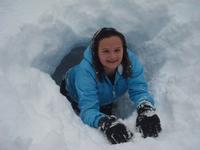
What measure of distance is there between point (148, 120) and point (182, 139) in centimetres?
29

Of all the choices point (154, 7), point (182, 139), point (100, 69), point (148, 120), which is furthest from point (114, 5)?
point (182, 139)

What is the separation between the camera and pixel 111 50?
252 centimetres

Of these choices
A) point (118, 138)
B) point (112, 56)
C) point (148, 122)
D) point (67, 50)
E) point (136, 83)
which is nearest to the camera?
point (118, 138)

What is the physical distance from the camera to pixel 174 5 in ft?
10.5

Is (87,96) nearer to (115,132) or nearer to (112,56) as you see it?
(112,56)

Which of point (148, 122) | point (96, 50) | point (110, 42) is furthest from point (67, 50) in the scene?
point (148, 122)

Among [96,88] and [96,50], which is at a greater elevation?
[96,50]

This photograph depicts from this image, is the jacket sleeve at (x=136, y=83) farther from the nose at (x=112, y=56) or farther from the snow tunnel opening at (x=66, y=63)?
the snow tunnel opening at (x=66, y=63)

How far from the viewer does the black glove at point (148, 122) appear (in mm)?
2275

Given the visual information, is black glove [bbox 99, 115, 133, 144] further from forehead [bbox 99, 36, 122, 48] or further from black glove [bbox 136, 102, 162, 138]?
forehead [bbox 99, 36, 122, 48]

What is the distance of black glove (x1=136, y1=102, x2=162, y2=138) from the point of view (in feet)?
7.47


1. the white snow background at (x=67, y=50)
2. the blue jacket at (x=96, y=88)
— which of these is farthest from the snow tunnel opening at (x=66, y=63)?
the blue jacket at (x=96, y=88)

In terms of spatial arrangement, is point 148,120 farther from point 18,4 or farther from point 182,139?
point 18,4

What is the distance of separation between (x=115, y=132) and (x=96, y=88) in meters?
0.54
